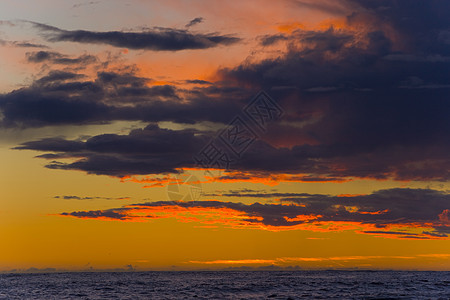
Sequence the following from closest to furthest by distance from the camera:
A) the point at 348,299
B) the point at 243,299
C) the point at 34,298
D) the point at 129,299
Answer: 1. the point at 348,299
2. the point at 243,299
3. the point at 129,299
4. the point at 34,298

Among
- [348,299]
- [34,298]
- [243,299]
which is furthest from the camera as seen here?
[34,298]

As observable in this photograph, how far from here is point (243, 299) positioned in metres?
80.0

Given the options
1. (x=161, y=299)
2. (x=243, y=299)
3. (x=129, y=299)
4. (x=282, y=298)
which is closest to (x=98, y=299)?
(x=129, y=299)

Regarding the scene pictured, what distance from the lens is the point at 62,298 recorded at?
9038cm

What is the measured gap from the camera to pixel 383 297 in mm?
77438

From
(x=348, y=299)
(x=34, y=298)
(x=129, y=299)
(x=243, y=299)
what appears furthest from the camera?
(x=34, y=298)

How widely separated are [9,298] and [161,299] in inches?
1232

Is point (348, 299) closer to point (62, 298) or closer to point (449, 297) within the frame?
point (449, 297)

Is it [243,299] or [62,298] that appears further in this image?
[62,298]

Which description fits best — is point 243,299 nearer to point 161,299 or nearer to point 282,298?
point 282,298

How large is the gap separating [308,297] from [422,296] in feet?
60.0

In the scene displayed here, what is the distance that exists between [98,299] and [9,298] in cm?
1913

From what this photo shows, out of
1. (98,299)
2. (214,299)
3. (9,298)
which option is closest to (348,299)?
(214,299)

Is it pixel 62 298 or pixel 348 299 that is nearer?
pixel 348 299
